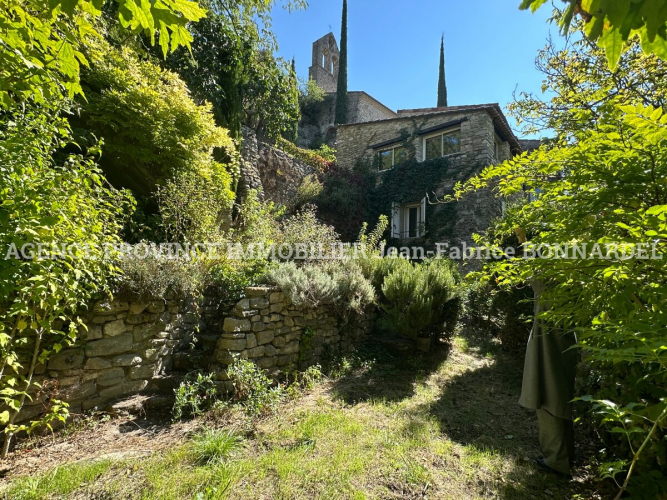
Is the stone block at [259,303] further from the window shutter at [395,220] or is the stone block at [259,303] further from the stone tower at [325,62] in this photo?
the stone tower at [325,62]

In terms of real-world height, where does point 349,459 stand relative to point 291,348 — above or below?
below

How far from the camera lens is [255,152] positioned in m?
9.33

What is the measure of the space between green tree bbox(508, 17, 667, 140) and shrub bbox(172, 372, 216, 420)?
208 inches

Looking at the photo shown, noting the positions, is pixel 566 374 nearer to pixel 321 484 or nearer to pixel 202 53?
pixel 321 484

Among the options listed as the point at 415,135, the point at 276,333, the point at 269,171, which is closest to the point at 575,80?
the point at 276,333

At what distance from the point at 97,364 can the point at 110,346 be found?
0.19 m

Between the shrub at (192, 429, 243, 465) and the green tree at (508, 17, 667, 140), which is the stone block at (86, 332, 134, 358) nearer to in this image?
the shrub at (192, 429, 243, 465)

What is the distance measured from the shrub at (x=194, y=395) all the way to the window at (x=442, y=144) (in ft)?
37.7

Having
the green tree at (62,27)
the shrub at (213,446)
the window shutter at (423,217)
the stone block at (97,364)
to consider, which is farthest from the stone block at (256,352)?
the window shutter at (423,217)

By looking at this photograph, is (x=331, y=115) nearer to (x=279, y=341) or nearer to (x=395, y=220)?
(x=395, y=220)

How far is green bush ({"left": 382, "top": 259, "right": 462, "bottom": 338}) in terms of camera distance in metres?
5.41

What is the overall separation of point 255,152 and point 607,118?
8.77 metres

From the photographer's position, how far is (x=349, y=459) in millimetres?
2676

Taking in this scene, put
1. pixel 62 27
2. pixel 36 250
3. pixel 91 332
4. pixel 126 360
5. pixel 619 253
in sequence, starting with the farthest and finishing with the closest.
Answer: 1. pixel 126 360
2. pixel 91 332
3. pixel 36 250
4. pixel 62 27
5. pixel 619 253
